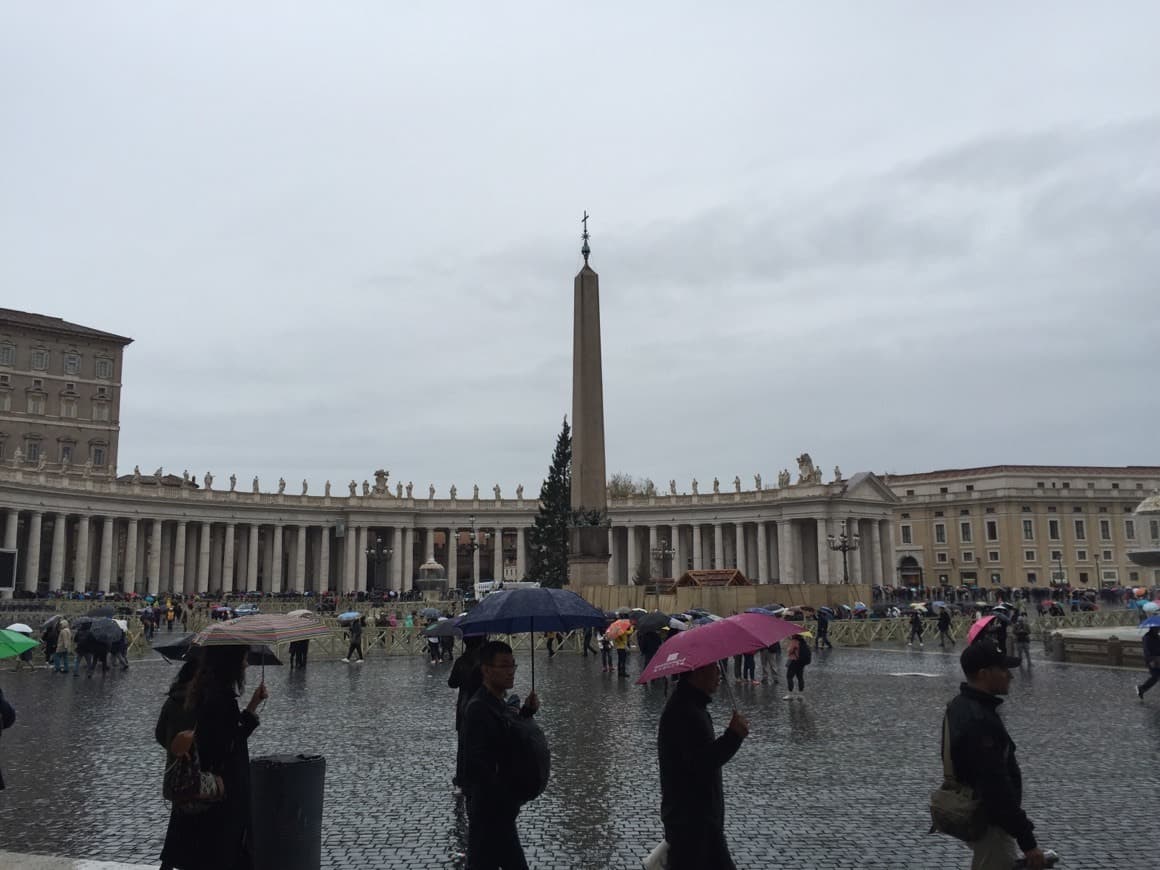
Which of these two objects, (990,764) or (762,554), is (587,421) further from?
(762,554)

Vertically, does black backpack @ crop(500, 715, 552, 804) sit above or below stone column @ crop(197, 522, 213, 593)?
below

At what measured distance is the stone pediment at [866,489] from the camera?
75.9 m

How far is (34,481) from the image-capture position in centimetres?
6038

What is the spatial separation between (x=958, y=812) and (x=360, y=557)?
7720cm

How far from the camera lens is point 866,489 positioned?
77.2 meters

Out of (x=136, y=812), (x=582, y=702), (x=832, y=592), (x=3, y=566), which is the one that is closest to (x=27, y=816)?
(x=136, y=812)

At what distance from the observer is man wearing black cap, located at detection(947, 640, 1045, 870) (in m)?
4.00

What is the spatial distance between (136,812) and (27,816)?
34.5 inches

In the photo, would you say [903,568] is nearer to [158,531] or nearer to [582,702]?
[158,531]

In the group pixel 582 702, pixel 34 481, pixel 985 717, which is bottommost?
pixel 582 702

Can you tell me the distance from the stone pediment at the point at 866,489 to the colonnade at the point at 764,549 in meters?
1.76

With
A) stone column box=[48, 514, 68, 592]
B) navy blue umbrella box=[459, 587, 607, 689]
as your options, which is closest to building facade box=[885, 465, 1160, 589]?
stone column box=[48, 514, 68, 592]

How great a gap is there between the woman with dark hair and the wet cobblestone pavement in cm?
205

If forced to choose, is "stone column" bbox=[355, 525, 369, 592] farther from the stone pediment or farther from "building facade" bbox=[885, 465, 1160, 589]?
"building facade" bbox=[885, 465, 1160, 589]
